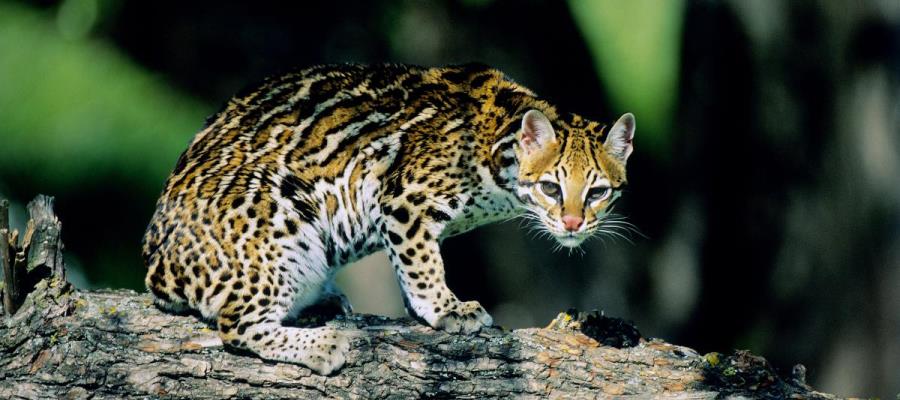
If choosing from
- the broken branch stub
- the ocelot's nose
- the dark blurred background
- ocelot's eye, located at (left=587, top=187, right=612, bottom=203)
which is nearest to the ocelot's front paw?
the ocelot's nose

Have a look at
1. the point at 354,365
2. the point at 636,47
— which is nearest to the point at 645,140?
the point at 636,47

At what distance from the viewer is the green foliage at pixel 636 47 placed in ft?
49.9

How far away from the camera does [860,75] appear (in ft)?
57.7

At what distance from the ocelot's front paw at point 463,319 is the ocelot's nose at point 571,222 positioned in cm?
92

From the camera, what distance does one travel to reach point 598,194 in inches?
401

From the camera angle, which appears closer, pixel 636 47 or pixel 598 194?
pixel 598 194

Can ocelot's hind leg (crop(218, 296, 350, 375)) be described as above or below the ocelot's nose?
below

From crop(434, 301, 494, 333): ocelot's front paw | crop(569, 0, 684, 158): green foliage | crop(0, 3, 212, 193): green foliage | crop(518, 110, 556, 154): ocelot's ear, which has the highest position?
crop(569, 0, 684, 158): green foliage

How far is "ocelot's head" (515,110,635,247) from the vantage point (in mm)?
10047

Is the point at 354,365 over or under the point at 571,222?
under

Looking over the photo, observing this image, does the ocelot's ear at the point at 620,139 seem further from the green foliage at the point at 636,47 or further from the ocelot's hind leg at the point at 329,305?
the green foliage at the point at 636,47

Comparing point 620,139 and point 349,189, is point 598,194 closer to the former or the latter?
point 620,139

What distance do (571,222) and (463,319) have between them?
107cm

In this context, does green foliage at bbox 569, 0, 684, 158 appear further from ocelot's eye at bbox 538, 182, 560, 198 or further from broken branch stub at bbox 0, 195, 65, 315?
broken branch stub at bbox 0, 195, 65, 315
